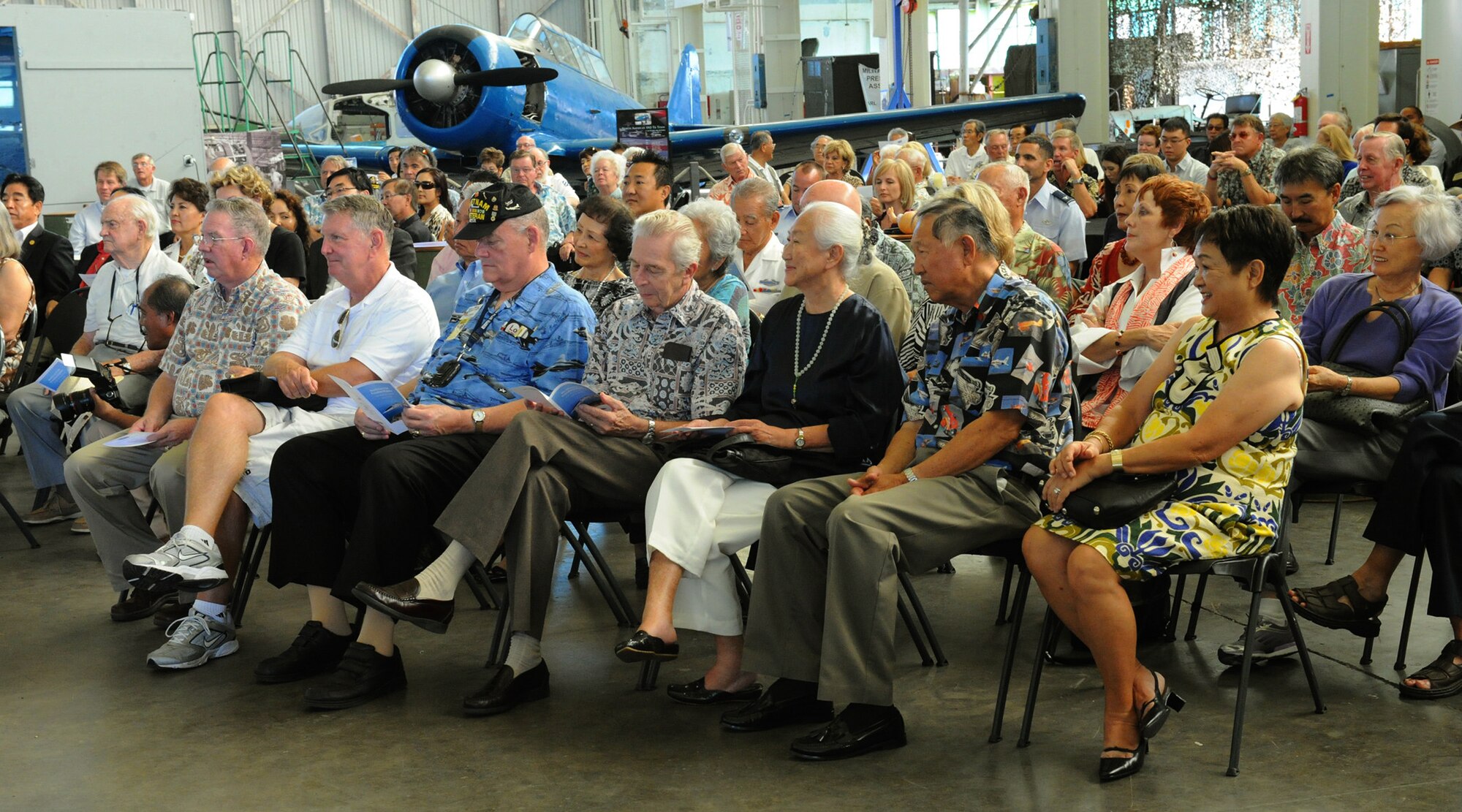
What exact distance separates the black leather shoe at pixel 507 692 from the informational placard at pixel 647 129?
20.7ft

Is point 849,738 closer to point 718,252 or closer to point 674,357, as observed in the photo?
point 674,357

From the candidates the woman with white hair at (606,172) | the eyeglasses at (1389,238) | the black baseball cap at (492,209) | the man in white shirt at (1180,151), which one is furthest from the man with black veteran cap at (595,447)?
the man in white shirt at (1180,151)

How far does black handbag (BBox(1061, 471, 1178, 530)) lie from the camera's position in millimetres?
2520

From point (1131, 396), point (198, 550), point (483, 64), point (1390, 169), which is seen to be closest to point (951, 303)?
point (1131, 396)

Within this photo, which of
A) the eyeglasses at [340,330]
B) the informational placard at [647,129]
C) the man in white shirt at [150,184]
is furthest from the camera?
the man in white shirt at [150,184]

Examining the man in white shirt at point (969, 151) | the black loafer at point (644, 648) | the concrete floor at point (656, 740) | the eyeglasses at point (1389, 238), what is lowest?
the concrete floor at point (656, 740)

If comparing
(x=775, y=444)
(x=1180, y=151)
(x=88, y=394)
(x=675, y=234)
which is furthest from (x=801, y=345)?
(x=1180, y=151)

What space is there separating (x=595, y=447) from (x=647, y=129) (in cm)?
632

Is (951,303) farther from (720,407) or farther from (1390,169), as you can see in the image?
(1390,169)

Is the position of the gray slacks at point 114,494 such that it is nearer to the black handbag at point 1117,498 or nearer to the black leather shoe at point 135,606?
the black leather shoe at point 135,606

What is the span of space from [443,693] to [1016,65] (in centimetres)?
1588

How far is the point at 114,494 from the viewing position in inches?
157

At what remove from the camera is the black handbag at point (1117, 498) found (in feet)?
8.27

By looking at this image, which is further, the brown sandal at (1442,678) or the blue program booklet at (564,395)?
the blue program booklet at (564,395)
